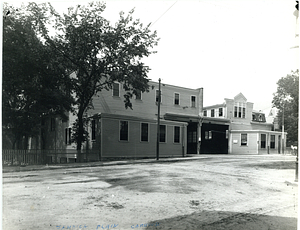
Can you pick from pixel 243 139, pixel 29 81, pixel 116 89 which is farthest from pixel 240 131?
pixel 29 81

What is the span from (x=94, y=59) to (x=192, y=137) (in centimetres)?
1013

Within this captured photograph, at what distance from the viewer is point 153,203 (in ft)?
21.4

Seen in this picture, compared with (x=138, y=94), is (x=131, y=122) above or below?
below

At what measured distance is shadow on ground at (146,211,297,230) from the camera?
5105mm

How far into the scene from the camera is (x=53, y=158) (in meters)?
15.6

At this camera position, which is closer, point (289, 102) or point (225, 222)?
point (225, 222)

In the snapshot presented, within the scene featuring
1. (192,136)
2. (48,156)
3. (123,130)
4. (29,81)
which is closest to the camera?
(123,130)

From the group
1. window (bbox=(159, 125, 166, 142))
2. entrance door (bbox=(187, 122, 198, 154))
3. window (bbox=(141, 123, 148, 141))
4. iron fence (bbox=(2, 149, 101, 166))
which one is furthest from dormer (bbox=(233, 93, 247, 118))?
iron fence (bbox=(2, 149, 101, 166))

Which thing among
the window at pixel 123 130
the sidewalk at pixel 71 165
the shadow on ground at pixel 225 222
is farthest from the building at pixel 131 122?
the shadow on ground at pixel 225 222

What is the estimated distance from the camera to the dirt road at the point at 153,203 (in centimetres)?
525

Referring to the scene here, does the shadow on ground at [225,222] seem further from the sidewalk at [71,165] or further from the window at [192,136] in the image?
the window at [192,136]

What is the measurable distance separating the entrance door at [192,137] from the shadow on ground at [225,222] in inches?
402

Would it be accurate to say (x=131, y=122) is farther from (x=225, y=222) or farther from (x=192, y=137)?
(x=192, y=137)

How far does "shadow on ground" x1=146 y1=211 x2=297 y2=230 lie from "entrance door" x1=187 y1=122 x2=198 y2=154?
1022 centimetres
